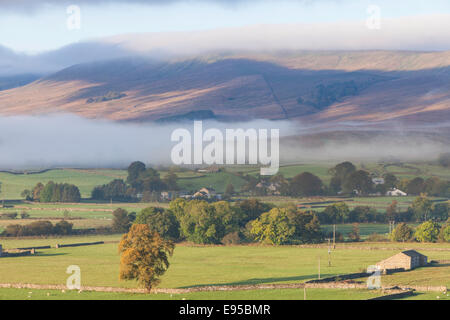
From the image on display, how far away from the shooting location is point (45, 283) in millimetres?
55781

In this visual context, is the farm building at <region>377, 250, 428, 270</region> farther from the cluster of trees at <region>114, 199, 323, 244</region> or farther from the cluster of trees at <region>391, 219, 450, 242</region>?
the cluster of trees at <region>114, 199, 323, 244</region>

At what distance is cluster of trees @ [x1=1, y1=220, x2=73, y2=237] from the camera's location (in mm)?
92875

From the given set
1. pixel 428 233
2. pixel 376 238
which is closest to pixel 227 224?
pixel 376 238

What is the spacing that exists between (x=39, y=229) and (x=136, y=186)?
2214 inches

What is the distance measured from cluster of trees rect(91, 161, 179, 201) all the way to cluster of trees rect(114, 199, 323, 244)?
49.3 metres

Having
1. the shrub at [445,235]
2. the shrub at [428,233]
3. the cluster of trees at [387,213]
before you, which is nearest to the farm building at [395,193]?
the cluster of trees at [387,213]

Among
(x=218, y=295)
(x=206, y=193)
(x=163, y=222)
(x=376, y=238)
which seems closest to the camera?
(x=218, y=295)

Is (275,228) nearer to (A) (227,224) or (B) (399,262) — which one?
(A) (227,224)

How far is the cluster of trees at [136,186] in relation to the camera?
458 feet

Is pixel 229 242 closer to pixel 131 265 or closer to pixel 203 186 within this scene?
pixel 131 265

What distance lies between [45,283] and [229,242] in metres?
33.0

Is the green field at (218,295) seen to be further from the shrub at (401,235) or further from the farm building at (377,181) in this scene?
the farm building at (377,181)

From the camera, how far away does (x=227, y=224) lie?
8744 centimetres

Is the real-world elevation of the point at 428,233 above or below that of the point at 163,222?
below
